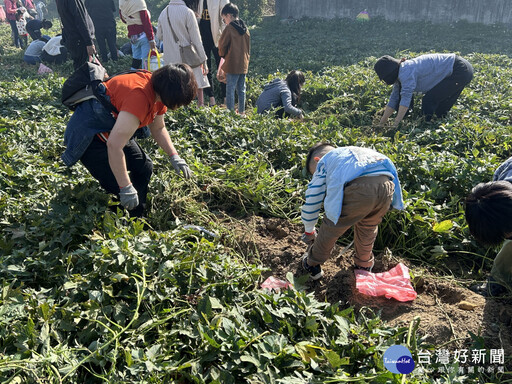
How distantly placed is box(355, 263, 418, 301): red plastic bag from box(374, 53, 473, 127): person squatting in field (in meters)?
3.18

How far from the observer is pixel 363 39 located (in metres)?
13.8

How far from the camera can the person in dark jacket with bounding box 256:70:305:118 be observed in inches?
234

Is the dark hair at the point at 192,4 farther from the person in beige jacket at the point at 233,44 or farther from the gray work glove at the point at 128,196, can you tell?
the gray work glove at the point at 128,196

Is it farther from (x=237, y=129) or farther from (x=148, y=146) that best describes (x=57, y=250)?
(x=237, y=129)

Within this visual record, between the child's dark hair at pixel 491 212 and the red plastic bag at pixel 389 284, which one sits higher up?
the child's dark hair at pixel 491 212

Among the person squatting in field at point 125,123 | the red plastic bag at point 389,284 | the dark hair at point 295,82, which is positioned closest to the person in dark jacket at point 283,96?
the dark hair at point 295,82

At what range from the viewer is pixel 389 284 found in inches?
102

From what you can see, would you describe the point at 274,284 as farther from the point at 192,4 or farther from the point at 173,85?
the point at 192,4

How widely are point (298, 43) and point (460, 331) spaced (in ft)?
40.1

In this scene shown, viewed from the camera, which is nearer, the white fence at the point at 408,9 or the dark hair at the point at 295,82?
the dark hair at the point at 295,82

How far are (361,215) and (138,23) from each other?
5999 millimetres

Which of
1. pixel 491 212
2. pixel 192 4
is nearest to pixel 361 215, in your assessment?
pixel 491 212

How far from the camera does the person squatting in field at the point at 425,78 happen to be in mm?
5141

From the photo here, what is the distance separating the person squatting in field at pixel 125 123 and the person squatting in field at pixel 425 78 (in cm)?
338
